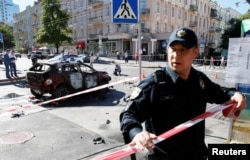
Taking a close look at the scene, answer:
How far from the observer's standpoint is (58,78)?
9.39m

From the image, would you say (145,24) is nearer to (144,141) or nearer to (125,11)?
(125,11)

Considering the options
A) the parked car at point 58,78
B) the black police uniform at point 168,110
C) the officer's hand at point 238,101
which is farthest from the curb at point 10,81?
the officer's hand at point 238,101

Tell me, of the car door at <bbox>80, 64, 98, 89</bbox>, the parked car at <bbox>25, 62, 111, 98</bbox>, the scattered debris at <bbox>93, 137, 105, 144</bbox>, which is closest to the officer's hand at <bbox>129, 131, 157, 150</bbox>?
the scattered debris at <bbox>93, 137, 105, 144</bbox>

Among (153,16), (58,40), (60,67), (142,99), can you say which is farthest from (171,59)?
(58,40)

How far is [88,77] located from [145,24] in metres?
33.3

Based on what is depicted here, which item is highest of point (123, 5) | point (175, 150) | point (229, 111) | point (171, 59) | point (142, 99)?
point (123, 5)

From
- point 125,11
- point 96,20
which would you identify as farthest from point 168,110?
point 96,20

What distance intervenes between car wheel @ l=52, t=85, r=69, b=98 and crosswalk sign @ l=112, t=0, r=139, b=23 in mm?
4762

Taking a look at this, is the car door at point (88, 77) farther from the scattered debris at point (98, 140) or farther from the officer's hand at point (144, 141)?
the officer's hand at point (144, 141)

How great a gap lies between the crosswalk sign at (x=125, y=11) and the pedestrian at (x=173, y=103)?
3890 millimetres

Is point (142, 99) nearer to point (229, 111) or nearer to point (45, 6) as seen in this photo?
point (229, 111)

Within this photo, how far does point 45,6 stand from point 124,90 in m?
39.2

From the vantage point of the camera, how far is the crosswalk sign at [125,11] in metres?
5.63

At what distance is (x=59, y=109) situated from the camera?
8.44 m
